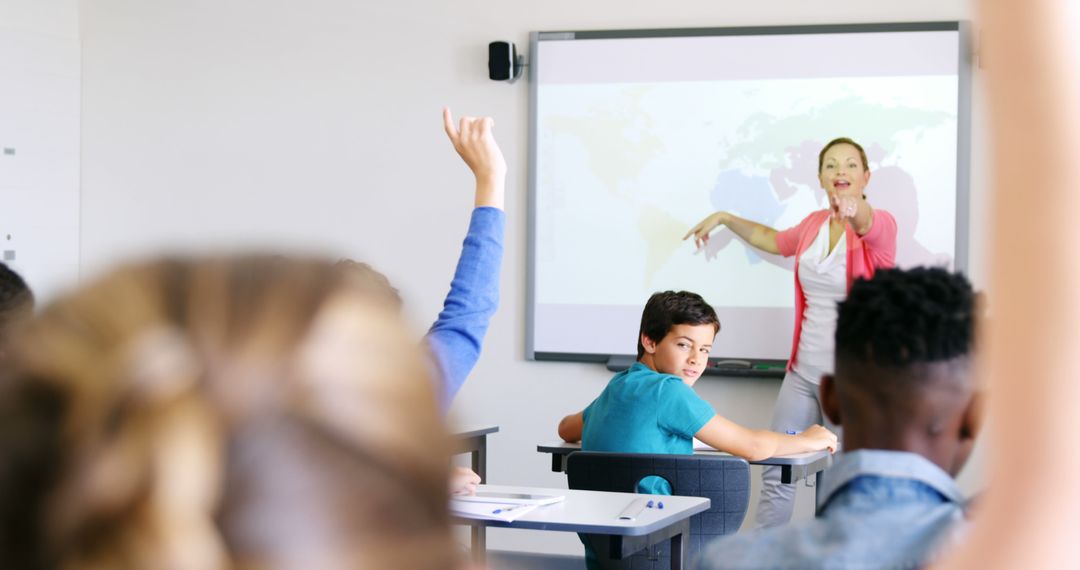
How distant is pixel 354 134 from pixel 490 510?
3380 mm

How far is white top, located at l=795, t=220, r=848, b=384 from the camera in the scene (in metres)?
5.07

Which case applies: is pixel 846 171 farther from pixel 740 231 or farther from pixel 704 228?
pixel 704 228

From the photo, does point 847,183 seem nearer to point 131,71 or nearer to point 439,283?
point 439,283

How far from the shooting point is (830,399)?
5.15 feet

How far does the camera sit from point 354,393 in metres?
0.35

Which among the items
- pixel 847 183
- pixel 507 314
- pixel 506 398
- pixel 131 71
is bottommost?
pixel 506 398

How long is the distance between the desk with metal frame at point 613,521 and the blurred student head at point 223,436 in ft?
7.62

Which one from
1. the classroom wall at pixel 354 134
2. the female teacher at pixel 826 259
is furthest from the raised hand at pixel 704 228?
the classroom wall at pixel 354 134

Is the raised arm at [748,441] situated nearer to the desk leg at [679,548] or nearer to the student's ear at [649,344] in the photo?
the student's ear at [649,344]

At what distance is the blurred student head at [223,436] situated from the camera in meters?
0.34

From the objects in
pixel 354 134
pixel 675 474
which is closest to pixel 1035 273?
pixel 675 474

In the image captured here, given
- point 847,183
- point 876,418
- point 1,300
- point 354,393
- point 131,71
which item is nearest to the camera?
point 354,393

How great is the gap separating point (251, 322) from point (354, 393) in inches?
1.6

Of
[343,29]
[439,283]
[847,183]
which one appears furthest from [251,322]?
[343,29]
